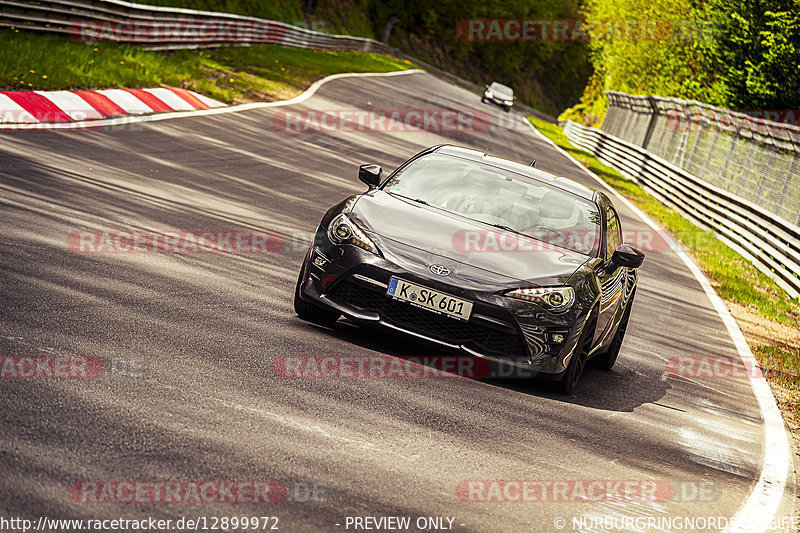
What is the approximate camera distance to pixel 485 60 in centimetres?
10775

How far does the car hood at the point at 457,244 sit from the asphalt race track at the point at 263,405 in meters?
0.74

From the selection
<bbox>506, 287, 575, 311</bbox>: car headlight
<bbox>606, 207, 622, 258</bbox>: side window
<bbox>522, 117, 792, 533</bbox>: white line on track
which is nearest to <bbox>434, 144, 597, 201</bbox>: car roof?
<bbox>606, 207, 622, 258</bbox>: side window

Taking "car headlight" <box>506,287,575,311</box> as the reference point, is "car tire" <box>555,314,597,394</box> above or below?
below

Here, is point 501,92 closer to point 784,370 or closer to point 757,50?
point 757,50

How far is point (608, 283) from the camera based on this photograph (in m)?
8.16

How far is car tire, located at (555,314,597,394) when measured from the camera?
7432 mm

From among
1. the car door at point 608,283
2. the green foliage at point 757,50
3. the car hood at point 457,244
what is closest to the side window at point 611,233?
the car door at point 608,283

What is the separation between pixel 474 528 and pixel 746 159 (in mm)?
20410

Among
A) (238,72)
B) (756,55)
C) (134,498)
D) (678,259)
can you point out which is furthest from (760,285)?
(756,55)

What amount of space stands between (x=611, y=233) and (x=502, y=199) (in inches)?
42.4

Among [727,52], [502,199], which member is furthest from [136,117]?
[727,52]

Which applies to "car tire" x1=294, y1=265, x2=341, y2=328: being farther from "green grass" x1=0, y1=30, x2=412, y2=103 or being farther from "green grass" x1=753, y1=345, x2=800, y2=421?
"green grass" x1=0, y1=30, x2=412, y2=103

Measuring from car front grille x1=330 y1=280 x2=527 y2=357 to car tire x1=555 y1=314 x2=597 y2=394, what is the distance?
47cm

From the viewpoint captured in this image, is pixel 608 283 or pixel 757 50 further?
pixel 757 50
